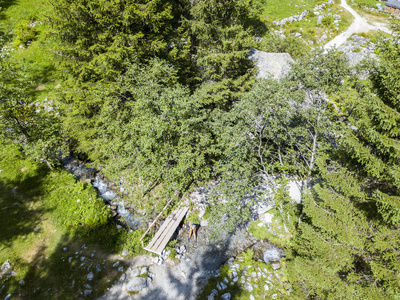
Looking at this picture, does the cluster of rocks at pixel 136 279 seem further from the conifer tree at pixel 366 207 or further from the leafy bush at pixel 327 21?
the leafy bush at pixel 327 21

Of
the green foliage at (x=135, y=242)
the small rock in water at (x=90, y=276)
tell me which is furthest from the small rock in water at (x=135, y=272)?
the small rock in water at (x=90, y=276)

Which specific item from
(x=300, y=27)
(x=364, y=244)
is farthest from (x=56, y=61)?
(x=300, y=27)

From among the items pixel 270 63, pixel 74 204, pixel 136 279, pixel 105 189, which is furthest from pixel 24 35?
pixel 136 279

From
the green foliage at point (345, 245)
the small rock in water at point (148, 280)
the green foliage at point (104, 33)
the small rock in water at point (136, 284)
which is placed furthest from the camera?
the green foliage at point (104, 33)

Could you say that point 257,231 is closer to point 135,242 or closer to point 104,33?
point 135,242

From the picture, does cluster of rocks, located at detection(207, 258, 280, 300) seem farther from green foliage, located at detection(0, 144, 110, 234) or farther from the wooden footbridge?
green foliage, located at detection(0, 144, 110, 234)
